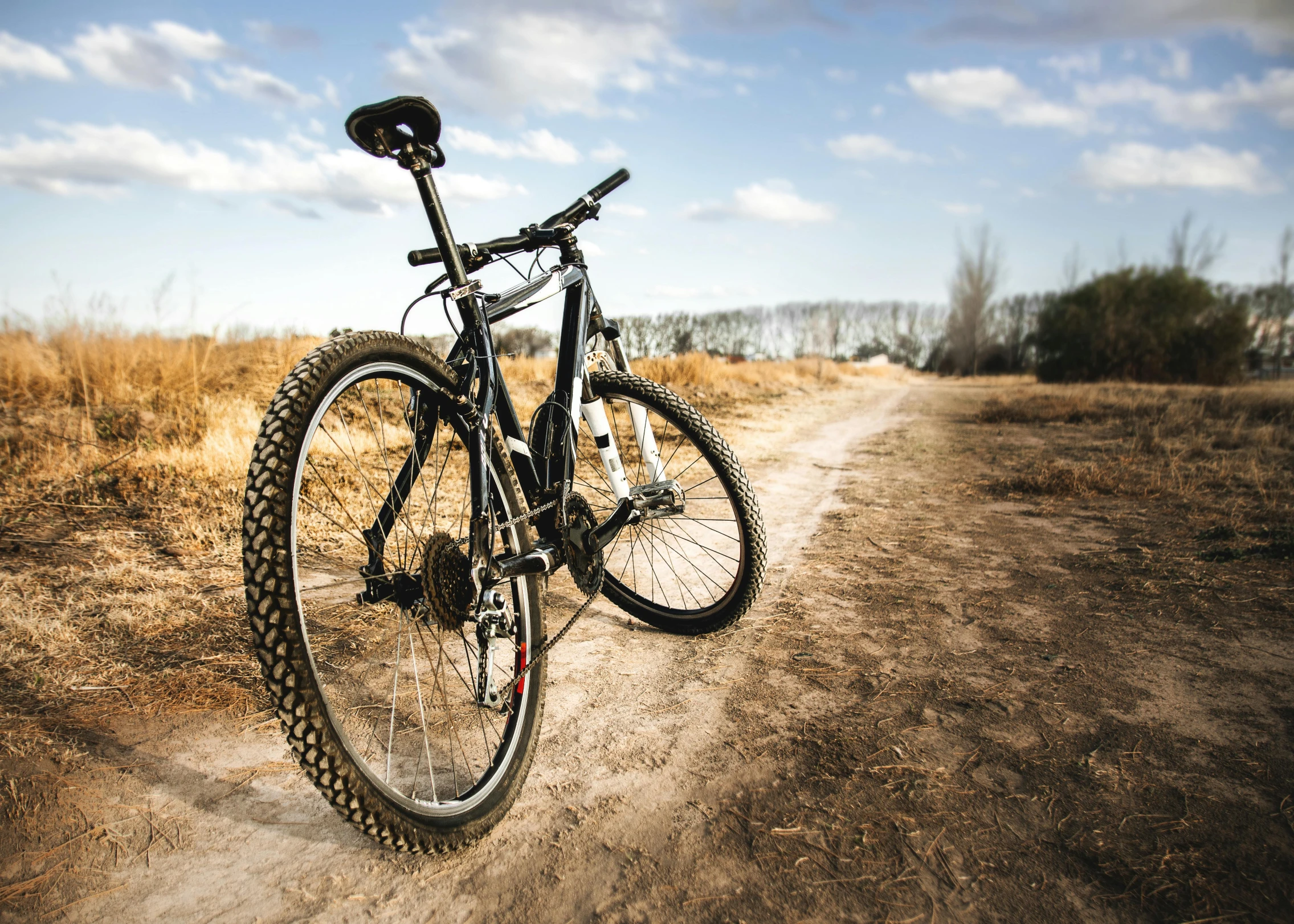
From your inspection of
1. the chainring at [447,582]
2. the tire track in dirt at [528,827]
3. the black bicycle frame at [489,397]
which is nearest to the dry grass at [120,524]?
the tire track in dirt at [528,827]

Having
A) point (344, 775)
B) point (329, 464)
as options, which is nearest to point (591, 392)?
point (344, 775)

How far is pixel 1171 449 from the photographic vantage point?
684cm

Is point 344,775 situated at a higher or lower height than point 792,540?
higher

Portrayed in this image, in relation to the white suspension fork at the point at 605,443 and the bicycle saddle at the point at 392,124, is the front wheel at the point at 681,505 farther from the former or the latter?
the bicycle saddle at the point at 392,124

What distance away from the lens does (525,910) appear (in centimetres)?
131

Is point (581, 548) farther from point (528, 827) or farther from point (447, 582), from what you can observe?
point (528, 827)

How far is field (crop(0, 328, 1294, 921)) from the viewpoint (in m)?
1.36

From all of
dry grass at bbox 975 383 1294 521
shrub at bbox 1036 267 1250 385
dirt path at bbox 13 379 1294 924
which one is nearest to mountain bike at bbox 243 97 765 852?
dirt path at bbox 13 379 1294 924

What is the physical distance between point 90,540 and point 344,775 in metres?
3.24

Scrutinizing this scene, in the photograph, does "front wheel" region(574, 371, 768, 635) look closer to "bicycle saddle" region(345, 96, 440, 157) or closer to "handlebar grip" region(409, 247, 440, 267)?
"handlebar grip" region(409, 247, 440, 267)

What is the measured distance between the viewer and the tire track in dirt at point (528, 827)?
52.5 inches

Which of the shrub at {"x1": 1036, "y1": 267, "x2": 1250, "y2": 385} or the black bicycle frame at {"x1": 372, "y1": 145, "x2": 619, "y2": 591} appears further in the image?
the shrub at {"x1": 1036, "y1": 267, "x2": 1250, "y2": 385}

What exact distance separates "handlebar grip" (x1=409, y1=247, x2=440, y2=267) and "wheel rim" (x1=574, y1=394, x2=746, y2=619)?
0.93 meters

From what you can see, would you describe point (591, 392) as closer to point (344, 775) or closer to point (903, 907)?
point (344, 775)
